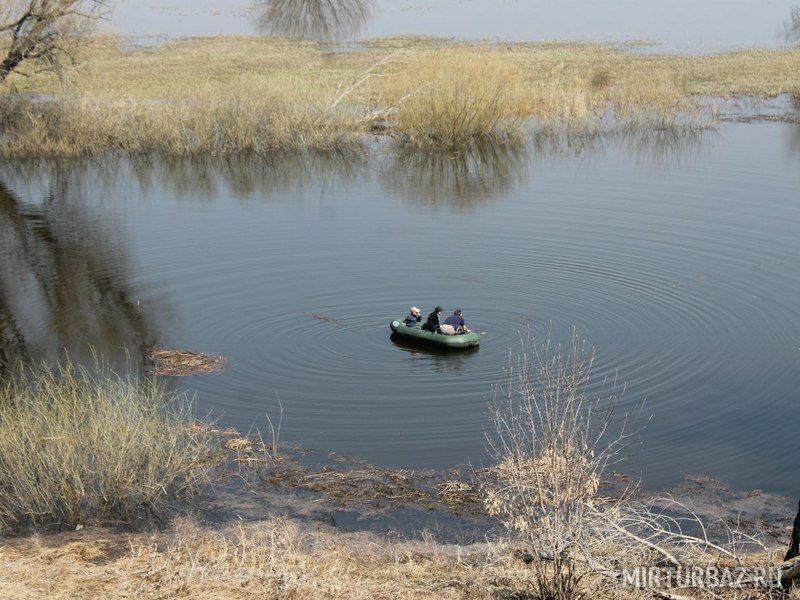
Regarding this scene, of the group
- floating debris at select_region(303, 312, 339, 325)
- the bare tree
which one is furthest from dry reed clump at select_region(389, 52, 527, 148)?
floating debris at select_region(303, 312, 339, 325)

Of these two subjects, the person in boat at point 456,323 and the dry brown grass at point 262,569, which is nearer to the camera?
the dry brown grass at point 262,569

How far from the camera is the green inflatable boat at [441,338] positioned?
741 inches

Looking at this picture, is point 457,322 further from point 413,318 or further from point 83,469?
point 83,469

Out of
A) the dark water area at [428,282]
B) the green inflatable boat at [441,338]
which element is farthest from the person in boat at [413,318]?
the dark water area at [428,282]

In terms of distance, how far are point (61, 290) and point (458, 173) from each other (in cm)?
1645

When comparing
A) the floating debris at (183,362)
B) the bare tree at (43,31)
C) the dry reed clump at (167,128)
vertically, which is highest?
the bare tree at (43,31)

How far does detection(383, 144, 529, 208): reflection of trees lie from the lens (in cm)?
3262

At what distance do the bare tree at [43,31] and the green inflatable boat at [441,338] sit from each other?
23.1m

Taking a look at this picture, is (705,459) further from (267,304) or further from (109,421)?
(267,304)

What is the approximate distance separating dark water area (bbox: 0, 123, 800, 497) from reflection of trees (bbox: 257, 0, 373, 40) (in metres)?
48.4

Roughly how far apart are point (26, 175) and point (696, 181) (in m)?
23.1

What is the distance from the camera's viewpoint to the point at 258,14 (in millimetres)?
94875

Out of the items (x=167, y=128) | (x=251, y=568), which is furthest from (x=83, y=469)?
(x=167, y=128)

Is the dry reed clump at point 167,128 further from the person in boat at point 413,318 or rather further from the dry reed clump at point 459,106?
the person in boat at point 413,318
